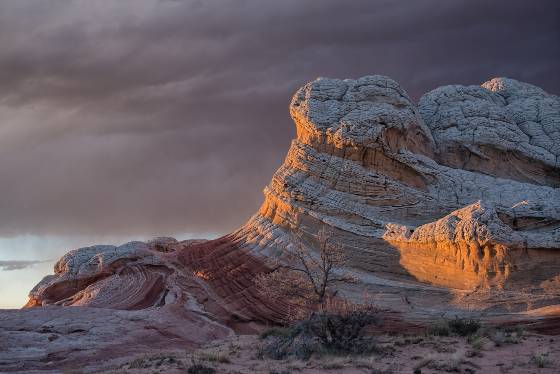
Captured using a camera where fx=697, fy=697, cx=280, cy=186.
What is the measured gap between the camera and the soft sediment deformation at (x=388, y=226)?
30531mm

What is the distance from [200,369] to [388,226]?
56.3 feet

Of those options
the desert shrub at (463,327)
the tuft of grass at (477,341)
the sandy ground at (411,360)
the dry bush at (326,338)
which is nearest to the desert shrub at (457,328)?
the desert shrub at (463,327)

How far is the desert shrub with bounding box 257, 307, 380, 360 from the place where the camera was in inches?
956

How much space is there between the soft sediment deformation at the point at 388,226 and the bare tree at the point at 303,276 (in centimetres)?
67

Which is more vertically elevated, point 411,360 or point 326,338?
point 326,338

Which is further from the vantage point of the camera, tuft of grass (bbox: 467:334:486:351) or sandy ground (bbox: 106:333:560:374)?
tuft of grass (bbox: 467:334:486:351)

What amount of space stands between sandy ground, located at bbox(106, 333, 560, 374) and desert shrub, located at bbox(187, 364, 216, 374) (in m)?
0.28

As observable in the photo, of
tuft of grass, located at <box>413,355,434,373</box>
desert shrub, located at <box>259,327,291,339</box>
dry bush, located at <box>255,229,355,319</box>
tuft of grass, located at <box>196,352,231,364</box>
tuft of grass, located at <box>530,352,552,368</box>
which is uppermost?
dry bush, located at <box>255,229,355,319</box>

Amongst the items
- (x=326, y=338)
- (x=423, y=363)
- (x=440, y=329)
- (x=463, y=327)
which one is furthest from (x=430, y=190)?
(x=423, y=363)

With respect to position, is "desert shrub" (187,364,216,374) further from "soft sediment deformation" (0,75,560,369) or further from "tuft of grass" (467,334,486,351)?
"tuft of grass" (467,334,486,351)

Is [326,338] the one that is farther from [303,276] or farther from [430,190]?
[430,190]

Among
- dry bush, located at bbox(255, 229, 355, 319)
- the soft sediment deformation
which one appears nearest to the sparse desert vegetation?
the soft sediment deformation

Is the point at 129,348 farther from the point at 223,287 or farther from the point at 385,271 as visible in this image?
the point at 385,271

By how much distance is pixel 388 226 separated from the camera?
115 ft
